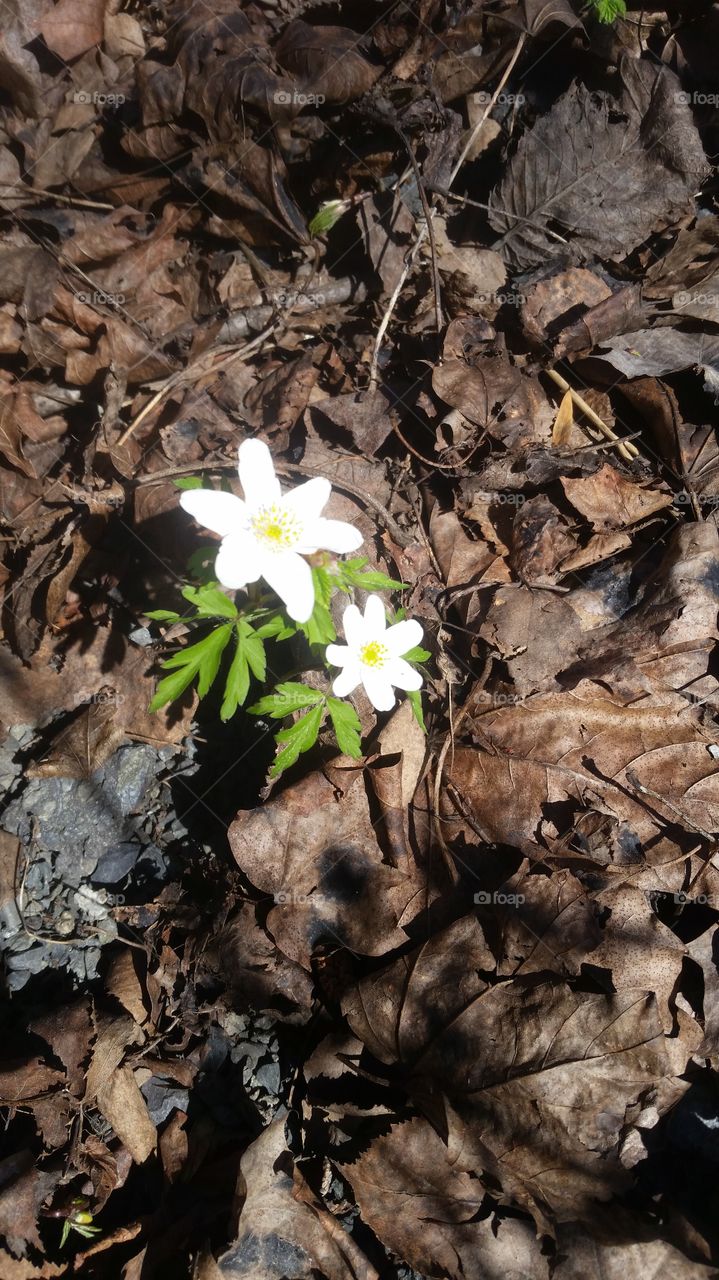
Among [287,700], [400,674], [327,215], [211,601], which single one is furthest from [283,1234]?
[327,215]

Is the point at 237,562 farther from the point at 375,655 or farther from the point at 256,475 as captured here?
the point at 375,655

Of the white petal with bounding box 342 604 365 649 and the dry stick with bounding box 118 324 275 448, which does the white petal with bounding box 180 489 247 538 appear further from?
the dry stick with bounding box 118 324 275 448

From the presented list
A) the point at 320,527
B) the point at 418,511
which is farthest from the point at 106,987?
the point at 418,511

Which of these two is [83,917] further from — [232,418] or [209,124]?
[209,124]

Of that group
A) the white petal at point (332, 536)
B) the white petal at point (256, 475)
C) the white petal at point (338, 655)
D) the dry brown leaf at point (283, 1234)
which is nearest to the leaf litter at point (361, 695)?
the dry brown leaf at point (283, 1234)

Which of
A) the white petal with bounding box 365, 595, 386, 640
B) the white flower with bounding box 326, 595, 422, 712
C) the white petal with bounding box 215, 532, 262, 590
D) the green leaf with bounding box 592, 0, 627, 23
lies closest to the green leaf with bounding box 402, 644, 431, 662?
the white flower with bounding box 326, 595, 422, 712
